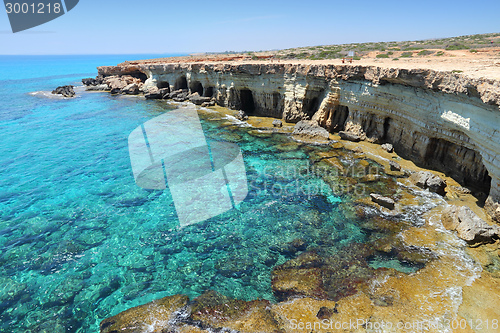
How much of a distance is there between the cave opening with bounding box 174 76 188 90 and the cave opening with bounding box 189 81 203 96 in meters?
3.60

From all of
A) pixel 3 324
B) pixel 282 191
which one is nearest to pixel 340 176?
pixel 282 191

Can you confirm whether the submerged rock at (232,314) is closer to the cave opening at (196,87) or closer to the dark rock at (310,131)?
the dark rock at (310,131)

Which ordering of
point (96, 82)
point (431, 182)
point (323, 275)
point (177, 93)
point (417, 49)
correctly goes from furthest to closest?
point (96, 82)
point (417, 49)
point (177, 93)
point (431, 182)
point (323, 275)

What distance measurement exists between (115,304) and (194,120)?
85.3 feet

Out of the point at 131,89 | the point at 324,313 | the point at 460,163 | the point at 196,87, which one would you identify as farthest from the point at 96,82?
the point at 324,313

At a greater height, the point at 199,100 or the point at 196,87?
the point at 196,87

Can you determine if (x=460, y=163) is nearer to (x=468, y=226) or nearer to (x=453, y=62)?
(x=468, y=226)

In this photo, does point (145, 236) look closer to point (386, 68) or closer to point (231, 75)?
point (386, 68)

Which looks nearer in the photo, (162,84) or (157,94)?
(157,94)

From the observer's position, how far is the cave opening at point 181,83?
43612 millimetres

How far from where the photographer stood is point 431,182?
1468 centimetres

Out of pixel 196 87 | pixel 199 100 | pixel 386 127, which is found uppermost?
pixel 196 87

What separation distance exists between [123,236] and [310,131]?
58.2ft

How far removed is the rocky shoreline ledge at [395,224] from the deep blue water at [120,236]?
946 mm
